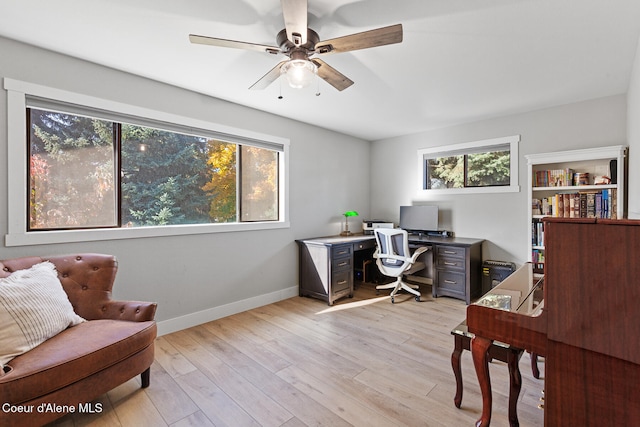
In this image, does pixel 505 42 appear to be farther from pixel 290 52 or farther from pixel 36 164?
pixel 36 164

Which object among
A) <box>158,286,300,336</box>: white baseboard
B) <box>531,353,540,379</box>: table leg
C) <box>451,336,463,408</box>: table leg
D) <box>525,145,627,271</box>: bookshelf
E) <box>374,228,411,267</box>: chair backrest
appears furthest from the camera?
<box>374,228,411,267</box>: chair backrest

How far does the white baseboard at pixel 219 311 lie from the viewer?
9.25ft

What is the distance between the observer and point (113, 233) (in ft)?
8.18

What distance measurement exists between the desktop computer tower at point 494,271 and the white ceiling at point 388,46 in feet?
6.56

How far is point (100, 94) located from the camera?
8.00 feet

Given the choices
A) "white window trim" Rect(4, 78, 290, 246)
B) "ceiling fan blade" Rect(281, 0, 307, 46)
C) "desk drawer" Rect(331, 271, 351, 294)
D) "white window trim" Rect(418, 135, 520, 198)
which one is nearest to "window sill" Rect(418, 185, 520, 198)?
"white window trim" Rect(418, 135, 520, 198)

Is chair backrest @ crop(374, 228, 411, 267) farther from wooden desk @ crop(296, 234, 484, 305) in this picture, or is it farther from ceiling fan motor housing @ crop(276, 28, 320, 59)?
ceiling fan motor housing @ crop(276, 28, 320, 59)

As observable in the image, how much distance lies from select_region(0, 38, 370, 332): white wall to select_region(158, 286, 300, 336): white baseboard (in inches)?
0.4

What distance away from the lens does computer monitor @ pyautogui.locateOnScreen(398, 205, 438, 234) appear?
434cm

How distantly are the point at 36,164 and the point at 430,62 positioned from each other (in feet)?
10.8

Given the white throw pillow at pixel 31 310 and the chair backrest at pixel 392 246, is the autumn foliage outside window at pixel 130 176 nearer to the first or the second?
the white throw pillow at pixel 31 310

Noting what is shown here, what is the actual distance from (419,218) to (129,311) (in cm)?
386

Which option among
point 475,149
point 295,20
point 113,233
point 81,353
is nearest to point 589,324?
point 295,20

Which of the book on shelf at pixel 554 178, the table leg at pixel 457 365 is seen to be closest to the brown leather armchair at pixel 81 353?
the table leg at pixel 457 365
